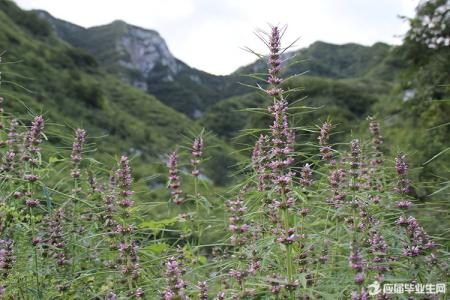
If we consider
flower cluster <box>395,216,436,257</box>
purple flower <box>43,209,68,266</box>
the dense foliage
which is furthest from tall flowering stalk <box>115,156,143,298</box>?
flower cluster <box>395,216,436,257</box>

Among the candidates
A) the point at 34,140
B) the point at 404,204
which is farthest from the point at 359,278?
the point at 34,140

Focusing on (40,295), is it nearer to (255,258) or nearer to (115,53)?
(255,258)

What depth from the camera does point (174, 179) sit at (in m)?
4.65

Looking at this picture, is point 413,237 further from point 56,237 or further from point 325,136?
point 56,237

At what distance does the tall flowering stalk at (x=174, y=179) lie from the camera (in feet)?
14.8

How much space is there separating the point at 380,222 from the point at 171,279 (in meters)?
1.52

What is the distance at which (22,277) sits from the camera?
3496 mm

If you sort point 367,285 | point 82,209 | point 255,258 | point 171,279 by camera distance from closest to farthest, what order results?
point 171,279, point 367,285, point 255,258, point 82,209

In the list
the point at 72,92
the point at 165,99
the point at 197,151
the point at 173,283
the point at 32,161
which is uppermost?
the point at 165,99

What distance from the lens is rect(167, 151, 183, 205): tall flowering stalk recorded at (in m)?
4.52

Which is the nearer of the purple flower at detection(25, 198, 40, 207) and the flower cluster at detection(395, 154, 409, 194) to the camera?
the flower cluster at detection(395, 154, 409, 194)

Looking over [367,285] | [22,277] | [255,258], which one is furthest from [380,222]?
[22,277]

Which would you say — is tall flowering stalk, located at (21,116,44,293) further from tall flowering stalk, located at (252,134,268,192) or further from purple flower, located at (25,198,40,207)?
tall flowering stalk, located at (252,134,268,192)

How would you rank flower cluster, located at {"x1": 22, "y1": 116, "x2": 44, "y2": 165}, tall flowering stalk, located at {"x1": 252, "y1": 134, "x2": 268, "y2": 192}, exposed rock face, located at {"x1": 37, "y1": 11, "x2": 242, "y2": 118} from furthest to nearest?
exposed rock face, located at {"x1": 37, "y1": 11, "x2": 242, "y2": 118}, flower cluster, located at {"x1": 22, "y1": 116, "x2": 44, "y2": 165}, tall flowering stalk, located at {"x1": 252, "y1": 134, "x2": 268, "y2": 192}
